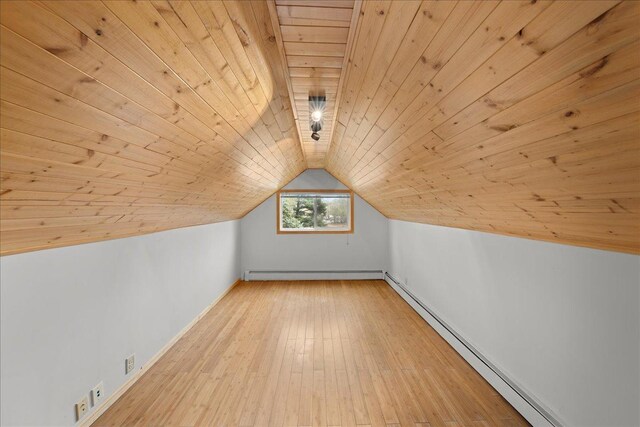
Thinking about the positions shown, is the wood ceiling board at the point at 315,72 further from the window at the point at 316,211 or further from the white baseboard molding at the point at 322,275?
the white baseboard molding at the point at 322,275

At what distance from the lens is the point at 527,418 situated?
85.2 inches

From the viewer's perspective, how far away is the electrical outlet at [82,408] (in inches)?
79.8

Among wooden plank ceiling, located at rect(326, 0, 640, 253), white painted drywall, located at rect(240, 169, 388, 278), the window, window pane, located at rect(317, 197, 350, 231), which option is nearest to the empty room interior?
wooden plank ceiling, located at rect(326, 0, 640, 253)

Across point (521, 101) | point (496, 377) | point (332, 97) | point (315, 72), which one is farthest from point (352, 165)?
point (521, 101)

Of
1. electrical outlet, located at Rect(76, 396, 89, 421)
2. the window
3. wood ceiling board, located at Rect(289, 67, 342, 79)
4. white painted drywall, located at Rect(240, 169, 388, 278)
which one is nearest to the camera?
wood ceiling board, located at Rect(289, 67, 342, 79)

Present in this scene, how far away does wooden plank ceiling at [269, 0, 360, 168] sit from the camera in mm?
1344

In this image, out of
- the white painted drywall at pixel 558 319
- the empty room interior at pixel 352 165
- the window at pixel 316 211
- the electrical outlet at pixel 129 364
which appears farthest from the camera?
the window at pixel 316 211

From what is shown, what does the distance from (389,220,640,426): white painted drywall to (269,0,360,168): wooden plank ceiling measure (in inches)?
66.7

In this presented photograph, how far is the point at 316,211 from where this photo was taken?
6.42 m

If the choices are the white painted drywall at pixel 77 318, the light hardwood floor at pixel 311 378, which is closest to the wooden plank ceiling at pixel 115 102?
the white painted drywall at pixel 77 318

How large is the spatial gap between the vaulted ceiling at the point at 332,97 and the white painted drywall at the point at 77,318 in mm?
172

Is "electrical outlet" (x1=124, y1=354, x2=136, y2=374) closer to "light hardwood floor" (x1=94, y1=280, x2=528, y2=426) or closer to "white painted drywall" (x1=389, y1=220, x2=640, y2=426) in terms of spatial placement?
"light hardwood floor" (x1=94, y1=280, x2=528, y2=426)

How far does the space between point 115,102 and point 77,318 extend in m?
1.58

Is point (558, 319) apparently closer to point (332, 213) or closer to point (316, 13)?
point (316, 13)
